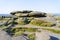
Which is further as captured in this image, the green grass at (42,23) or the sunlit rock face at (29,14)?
the sunlit rock face at (29,14)

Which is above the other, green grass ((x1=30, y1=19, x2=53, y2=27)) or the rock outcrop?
the rock outcrop

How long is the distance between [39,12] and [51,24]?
380 inches

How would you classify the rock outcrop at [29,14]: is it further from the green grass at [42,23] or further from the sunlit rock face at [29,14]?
the green grass at [42,23]

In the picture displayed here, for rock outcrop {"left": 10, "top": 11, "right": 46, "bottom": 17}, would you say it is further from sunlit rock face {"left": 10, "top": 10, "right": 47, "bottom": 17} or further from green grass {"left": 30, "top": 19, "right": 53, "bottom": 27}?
green grass {"left": 30, "top": 19, "right": 53, "bottom": 27}

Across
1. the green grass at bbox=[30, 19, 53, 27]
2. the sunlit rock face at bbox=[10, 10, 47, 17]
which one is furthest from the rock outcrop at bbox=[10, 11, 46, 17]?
the green grass at bbox=[30, 19, 53, 27]

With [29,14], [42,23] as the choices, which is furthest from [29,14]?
[42,23]

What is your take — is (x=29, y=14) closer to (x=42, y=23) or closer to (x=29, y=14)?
(x=29, y=14)

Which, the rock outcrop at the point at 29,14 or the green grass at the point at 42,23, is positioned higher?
the rock outcrop at the point at 29,14

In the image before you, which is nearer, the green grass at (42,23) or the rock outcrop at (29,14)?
the green grass at (42,23)

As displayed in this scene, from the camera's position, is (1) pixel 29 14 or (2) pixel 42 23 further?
(1) pixel 29 14

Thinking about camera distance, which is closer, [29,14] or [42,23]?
[42,23]

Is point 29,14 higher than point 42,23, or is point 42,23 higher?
point 29,14

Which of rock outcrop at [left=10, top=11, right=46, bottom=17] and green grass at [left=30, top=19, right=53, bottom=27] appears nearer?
green grass at [left=30, top=19, right=53, bottom=27]

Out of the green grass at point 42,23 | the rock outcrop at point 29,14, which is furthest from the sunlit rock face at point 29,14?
the green grass at point 42,23
